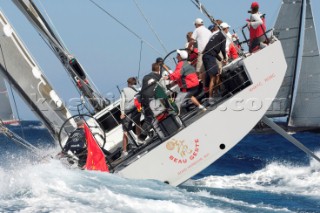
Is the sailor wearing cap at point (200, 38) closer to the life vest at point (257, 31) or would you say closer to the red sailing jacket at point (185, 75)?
the red sailing jacket at point (185, 75)

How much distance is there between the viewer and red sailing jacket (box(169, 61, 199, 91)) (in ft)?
44.4

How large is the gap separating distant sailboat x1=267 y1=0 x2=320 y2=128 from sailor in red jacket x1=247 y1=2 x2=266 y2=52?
1977cm

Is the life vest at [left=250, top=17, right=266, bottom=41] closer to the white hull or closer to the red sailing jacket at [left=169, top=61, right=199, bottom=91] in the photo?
the white hull

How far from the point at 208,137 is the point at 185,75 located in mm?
1184

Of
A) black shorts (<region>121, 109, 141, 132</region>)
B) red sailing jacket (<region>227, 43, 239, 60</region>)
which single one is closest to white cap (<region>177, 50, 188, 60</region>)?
black shorts (<region>121, 109, 141, 132</region>)

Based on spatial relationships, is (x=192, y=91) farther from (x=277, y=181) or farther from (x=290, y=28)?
(x=290, y=28)

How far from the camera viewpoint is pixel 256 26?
14.4m

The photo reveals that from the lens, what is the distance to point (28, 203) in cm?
1082

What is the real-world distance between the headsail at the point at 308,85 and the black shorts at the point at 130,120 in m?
21.0

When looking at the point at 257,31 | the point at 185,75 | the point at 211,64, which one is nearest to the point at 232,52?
the point at 257,31

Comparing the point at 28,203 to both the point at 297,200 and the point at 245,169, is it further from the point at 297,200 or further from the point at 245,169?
the point at 245,169

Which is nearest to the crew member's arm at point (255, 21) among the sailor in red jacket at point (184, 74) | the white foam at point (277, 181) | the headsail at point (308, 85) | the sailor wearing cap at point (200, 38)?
the sailor wearing cap at point (200, 38)

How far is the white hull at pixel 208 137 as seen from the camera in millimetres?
12977

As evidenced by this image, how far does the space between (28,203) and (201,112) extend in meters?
3.81
